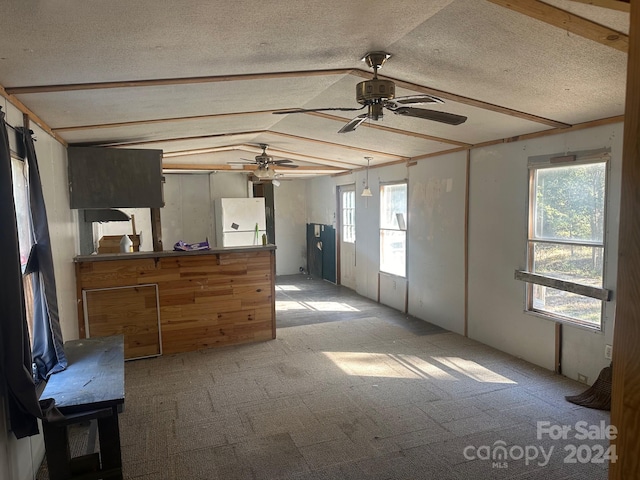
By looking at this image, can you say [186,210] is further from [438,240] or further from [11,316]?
[11,316]

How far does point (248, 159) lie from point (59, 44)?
17.4 ft

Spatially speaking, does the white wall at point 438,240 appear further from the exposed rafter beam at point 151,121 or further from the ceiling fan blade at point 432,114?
the exposed rafter beam at point 151,121

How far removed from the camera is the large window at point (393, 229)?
6270 millimetres

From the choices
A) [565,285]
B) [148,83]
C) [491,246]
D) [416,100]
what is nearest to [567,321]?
[565,285]

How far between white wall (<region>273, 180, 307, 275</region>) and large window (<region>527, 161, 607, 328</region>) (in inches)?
246

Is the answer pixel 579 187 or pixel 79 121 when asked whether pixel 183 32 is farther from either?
pixel 579 187

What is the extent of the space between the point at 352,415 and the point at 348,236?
5.21 metres

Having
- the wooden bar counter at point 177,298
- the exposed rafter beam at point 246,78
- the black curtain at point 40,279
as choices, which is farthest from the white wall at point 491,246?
the black curtain at point 40,279

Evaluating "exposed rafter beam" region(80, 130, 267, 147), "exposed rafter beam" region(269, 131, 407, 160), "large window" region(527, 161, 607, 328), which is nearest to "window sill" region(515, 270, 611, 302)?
"large window" region(527, 161, 607, 328)

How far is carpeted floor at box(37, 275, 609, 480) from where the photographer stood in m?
2.55

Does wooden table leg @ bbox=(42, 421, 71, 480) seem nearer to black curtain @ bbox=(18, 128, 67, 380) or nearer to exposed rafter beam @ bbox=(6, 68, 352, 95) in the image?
Answer: black curtain @ bbox=(18, 128, 67, 380)

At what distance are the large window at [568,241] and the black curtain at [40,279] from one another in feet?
12.9

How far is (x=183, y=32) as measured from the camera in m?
1.74

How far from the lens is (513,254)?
4258 millimetres
